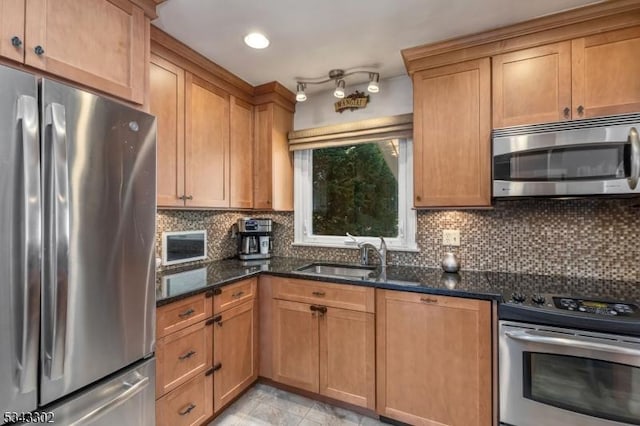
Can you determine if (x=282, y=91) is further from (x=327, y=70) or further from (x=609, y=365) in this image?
(x=609, y=365)

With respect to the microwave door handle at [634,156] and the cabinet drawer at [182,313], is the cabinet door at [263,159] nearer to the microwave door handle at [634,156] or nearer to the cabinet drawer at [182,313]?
the cabinet drawer at [182,313]

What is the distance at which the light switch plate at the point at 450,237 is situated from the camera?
2.32 m

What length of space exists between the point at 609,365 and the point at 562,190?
0.88 m

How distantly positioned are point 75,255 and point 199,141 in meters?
1.28

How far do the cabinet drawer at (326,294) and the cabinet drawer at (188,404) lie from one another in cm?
70

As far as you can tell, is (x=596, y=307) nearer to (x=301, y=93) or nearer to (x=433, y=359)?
(x=433, y=359)

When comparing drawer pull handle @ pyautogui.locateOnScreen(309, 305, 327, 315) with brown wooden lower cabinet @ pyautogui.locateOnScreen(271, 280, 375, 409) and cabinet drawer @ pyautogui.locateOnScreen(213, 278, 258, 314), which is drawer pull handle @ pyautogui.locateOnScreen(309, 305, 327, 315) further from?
cabinet drawer @ pyautogui.locateOnScreen(213, 278, 258, 314)

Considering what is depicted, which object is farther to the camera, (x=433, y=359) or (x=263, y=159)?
(x=263, y=159)

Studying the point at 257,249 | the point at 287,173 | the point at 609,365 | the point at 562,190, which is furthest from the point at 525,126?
the point at 257,249

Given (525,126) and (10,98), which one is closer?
(10,98)

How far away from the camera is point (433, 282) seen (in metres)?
1.94

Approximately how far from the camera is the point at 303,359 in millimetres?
2186

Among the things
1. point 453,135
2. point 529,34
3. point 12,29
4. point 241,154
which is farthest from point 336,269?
point 12,29

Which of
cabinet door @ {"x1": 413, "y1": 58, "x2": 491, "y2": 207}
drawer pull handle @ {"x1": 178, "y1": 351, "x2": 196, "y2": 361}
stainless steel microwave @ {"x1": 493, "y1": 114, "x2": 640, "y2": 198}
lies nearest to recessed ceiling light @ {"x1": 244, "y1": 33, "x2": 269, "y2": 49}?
cabinet door @ {"x1": 413, "y1": 58, "x2": 491, "y2": 207}
